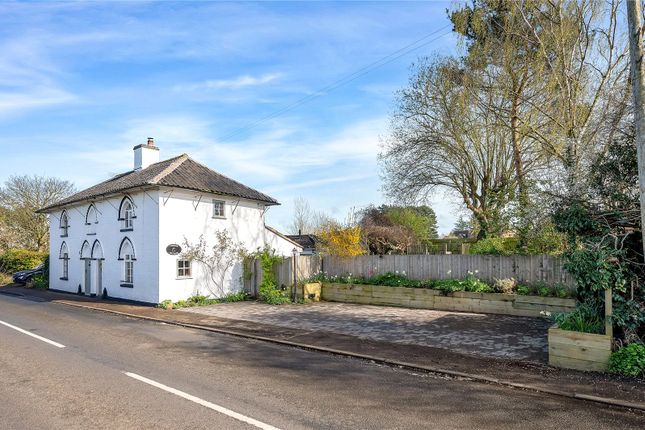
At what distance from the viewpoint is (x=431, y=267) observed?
16703 mm

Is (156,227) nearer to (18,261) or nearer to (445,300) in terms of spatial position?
(445,300)

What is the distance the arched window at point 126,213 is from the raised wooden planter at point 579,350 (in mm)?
17748

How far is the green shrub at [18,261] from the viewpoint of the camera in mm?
35000

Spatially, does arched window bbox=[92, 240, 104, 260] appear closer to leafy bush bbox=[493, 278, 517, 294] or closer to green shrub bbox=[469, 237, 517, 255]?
green shrub bbox=[469, 237, 517, 255]

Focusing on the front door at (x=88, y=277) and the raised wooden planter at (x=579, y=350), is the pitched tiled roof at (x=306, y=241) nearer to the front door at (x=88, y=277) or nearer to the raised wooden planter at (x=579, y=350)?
the front door at (x=88, y=277)

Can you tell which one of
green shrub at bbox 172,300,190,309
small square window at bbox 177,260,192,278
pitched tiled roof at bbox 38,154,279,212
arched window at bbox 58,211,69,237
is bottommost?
green shrub at bbox 172,300,190,309

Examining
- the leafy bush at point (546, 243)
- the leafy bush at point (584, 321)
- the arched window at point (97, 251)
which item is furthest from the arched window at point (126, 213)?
the leafy bush at point (584, 321)

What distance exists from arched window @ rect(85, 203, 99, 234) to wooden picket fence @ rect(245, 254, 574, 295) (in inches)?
362

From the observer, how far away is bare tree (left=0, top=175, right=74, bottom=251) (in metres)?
39.0

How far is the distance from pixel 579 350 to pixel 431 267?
9.12m

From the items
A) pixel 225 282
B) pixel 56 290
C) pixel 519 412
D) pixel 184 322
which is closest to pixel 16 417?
pixel 519 412

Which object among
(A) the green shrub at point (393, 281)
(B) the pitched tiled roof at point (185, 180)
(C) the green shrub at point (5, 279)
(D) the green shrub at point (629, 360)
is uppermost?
(B) the pitched tiled roof at point (185, 180)

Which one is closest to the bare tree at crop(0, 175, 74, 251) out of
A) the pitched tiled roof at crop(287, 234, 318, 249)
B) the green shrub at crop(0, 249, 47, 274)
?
the green shrub at crop(0, 249, 47, 274)

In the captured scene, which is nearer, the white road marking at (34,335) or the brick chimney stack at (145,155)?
the white road marking at (34,335)
